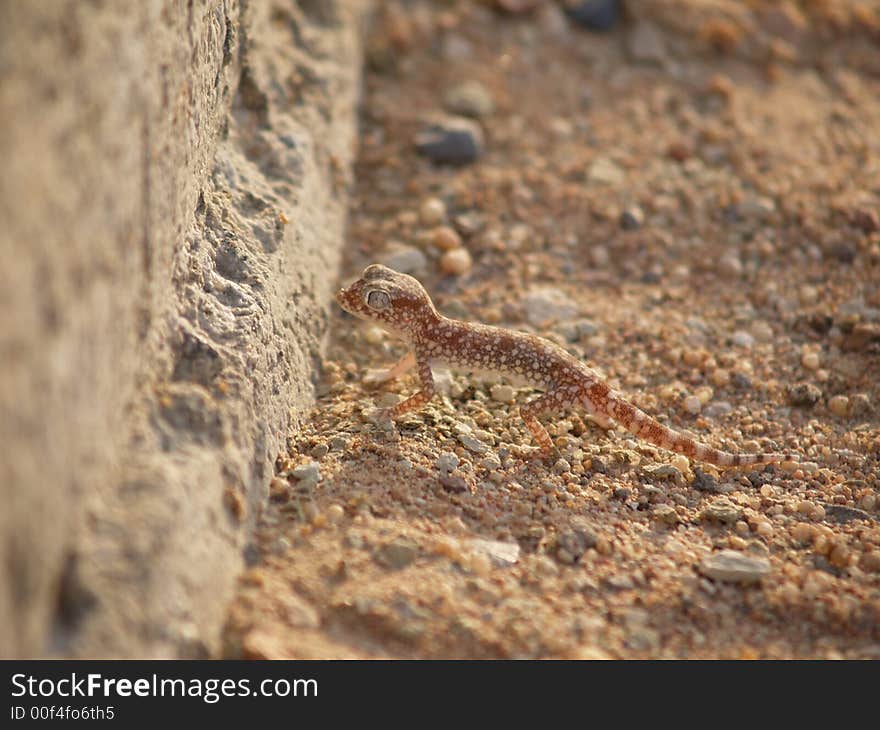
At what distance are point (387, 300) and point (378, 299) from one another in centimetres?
6

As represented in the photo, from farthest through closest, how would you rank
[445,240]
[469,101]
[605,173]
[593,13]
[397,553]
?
1. [593,13]
2. [469,101]
3. [605,173]
4. [445,240]
5. [397,553]

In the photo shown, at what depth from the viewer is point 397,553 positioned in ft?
14.9

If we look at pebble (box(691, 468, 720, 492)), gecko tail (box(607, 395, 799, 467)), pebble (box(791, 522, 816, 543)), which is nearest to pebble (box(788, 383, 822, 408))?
gecko tail (box(607, 395, 799, 467))

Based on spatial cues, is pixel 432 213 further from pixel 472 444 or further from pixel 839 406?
pixel 839 406

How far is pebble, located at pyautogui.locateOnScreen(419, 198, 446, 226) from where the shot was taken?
290 inches

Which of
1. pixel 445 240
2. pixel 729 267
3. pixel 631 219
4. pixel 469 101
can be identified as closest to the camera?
pixel 445 240

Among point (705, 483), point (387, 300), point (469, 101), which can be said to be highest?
point (469, 101)

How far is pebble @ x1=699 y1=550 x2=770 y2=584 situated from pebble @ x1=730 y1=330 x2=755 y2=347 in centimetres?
226

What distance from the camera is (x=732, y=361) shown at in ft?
21.5

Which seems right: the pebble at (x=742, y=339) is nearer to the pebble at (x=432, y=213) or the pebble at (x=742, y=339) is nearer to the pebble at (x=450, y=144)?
the pebble at (x=432, y=213)

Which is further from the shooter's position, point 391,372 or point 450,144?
point 450,144

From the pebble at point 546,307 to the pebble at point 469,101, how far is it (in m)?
2.29

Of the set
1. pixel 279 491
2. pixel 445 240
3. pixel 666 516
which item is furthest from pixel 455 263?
pixel 279 491
